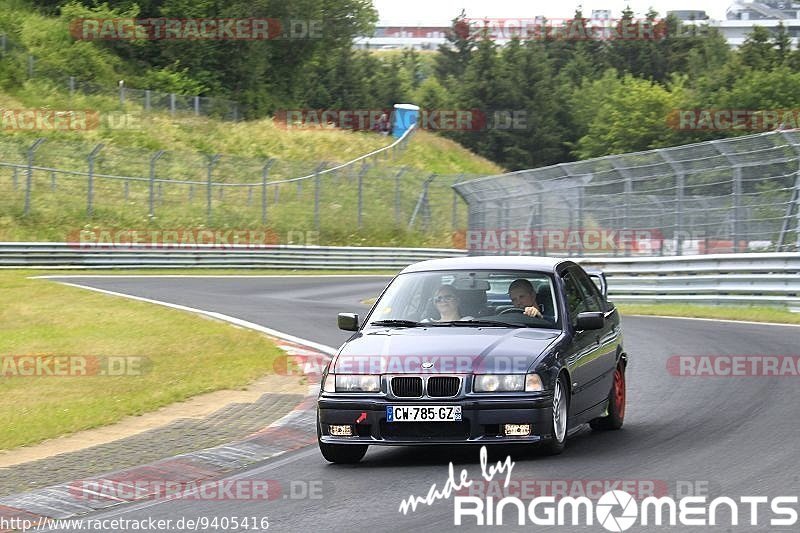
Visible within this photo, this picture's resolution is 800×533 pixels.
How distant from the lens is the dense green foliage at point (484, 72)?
67.4m

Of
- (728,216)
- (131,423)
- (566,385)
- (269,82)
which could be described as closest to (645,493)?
(566,385)

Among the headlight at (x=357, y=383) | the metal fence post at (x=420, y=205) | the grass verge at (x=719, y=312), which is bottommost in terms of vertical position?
the grass verge at (x=719, y=312)

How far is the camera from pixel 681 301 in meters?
25.7

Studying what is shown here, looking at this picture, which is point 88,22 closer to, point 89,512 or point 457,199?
point 457,199

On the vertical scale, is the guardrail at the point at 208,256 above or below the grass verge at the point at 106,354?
below

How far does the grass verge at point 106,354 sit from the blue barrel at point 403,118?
48990 mm

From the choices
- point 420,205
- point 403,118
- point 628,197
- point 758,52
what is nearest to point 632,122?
point 758,52

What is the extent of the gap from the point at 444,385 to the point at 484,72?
92116mm

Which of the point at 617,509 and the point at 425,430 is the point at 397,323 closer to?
the point at 425,430

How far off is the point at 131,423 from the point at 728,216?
14.8m

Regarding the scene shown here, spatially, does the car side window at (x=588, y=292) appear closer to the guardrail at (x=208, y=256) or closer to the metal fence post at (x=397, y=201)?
the guardrail at (x=208, y=256)

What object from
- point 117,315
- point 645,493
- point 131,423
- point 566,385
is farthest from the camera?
point 117,315

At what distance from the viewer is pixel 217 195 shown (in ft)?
153

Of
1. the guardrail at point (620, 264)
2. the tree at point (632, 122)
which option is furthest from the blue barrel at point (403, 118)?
the guardrail at point (620, 264)
